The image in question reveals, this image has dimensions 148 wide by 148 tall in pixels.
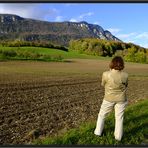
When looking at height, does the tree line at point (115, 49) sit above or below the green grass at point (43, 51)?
above

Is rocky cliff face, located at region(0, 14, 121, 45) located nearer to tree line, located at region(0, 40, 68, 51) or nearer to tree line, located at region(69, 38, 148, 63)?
tree line, located at region(0, 40, 68, 51)

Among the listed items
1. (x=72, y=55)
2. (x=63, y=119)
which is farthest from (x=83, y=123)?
(x=72, y=55)

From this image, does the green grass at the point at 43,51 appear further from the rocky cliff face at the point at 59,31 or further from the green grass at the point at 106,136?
the green grass at the point at 106,136

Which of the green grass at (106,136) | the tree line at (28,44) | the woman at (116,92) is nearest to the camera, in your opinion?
the green grass at (106,136)

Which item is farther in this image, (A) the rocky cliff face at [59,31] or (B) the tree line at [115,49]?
(A) the rocky cliff face at [59,31]

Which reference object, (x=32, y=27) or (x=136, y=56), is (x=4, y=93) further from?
(x=32, y=27)

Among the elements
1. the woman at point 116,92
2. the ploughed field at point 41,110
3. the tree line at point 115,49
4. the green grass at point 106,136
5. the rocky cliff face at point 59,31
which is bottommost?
the ploughed field at point 41,110

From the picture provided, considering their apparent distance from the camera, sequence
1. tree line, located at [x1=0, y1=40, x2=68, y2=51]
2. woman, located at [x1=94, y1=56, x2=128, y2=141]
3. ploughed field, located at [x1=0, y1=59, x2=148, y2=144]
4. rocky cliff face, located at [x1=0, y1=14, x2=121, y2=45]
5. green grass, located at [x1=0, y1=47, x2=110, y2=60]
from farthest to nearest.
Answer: tree line, located at [x1=0, y1=40, x2=68, y2=51] < green grass, located at [x1=0, y1=47, x2=110, y2=60] < rocky cliff face, located at [x1=0, y1=14, x2=121, y2=45] < ploughed field, located at [x1=0, y1=59, x2=148, y2=144] < woman, located at [x1=94, y1=56, x2=128, y2=141]

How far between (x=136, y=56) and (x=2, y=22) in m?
49.1

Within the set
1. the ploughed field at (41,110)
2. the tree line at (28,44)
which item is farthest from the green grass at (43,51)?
the ploughed field at (41,110)

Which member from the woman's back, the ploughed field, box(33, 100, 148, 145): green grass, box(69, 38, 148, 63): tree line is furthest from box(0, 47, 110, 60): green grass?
the woman's back

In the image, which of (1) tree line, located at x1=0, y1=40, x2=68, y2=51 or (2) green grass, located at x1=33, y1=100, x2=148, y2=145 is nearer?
(2) green grass, located at x1=33, y1=100, x2=148, y2=145

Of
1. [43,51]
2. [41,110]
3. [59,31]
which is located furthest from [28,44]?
[41,110]

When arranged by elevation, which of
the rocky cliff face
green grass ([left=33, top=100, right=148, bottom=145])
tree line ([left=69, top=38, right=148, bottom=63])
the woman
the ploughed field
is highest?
the rocky cliff face
